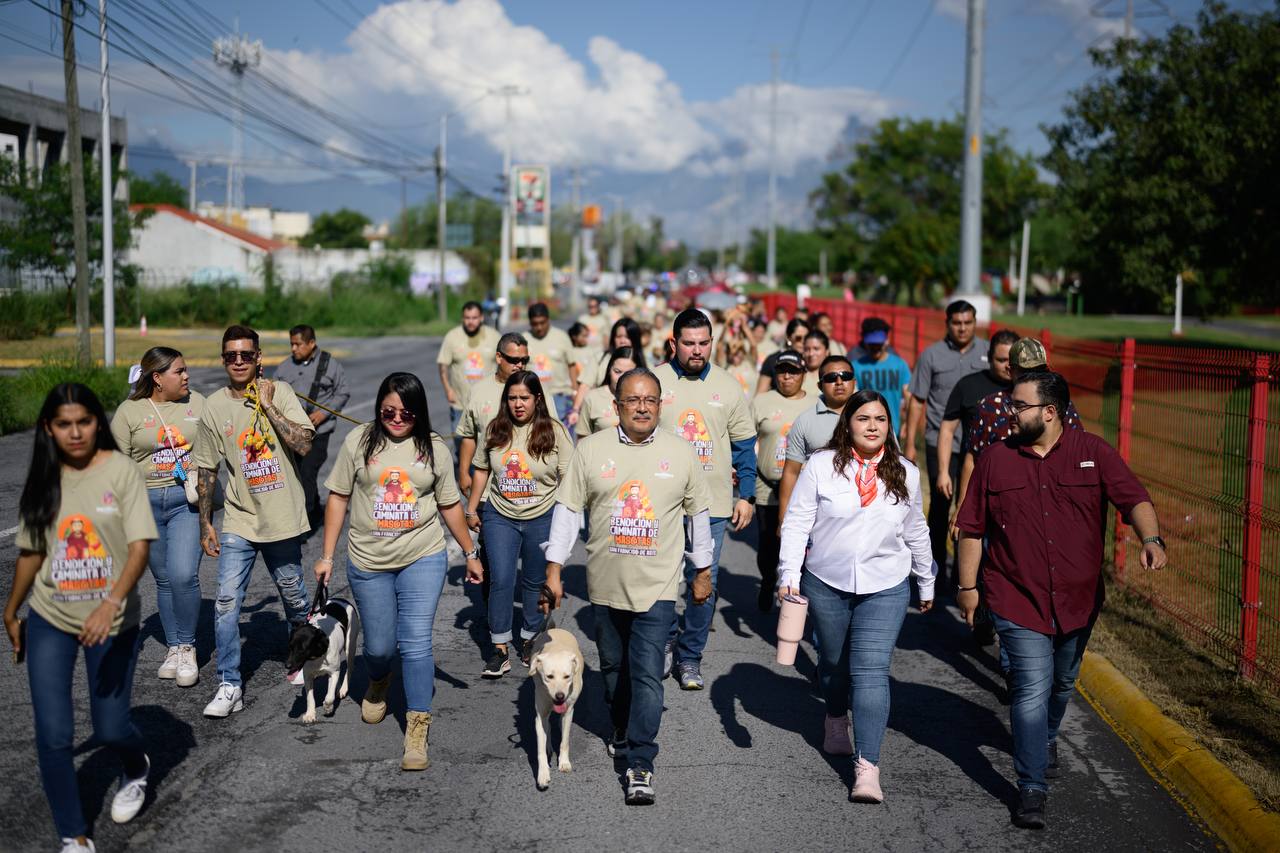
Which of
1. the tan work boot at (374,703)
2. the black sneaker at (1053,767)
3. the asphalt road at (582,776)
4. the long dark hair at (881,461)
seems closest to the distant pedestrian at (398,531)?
the tan work boot at (374,703)

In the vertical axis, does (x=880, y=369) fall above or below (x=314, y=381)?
above

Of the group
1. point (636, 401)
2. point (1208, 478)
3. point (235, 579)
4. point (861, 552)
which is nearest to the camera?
point (636, 401)

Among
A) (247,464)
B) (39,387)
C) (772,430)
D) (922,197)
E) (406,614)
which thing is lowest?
(406,614)

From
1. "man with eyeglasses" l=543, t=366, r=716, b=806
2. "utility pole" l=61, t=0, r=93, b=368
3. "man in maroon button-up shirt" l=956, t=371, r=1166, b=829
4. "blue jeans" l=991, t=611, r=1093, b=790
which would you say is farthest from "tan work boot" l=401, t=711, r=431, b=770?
"utility pole" l=61, t=0, r=93, b=368

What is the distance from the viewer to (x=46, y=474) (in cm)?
444

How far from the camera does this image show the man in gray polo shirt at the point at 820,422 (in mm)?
6781

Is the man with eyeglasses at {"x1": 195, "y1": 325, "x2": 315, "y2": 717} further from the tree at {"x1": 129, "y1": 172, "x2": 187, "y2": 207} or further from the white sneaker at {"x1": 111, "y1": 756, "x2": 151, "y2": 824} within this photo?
the tree at {"x1": 129, "y1": 172, "x2": 187, "y2": 207}

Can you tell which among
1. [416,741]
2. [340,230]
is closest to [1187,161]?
[416,741]

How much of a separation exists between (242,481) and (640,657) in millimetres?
2435

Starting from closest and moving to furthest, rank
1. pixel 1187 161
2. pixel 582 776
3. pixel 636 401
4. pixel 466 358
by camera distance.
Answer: pixel 636 401 < pixel 582 776 < pixel 466 358 < pixel 1187 161

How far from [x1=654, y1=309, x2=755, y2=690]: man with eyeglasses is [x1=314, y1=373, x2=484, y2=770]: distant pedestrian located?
1.71 meters

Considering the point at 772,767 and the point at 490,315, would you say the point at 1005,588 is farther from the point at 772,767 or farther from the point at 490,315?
the point at 490,315

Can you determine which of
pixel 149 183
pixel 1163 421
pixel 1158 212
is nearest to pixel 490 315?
pixel 1158 212

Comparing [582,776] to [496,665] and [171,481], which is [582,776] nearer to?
[496,665]
